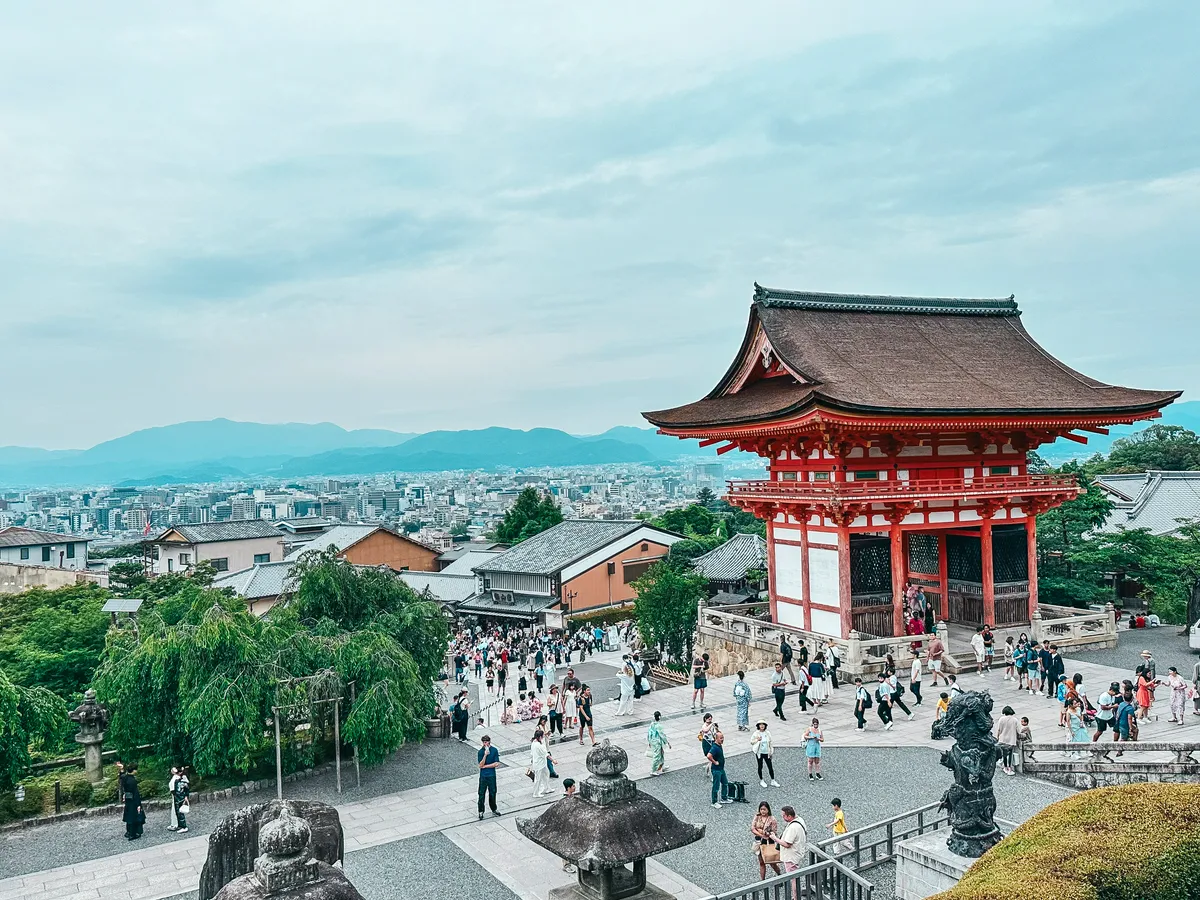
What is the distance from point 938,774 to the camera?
16266 mm

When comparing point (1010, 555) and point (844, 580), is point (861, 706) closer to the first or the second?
point (844, 580)

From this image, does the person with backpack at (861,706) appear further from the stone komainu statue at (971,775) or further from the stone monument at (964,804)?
the stone komainu statue at (971,775)

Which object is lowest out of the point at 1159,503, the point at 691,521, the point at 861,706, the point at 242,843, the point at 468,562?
the point at 468,562


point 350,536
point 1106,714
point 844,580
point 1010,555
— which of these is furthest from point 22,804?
point 350,536

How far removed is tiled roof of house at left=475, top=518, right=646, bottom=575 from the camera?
53.3m

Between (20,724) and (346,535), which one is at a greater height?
(20,724)

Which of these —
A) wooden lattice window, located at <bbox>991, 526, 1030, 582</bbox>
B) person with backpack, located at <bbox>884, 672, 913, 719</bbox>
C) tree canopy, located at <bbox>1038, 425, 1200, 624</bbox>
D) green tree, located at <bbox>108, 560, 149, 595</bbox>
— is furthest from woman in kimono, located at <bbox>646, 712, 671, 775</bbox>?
green tree, located at <bbox>108, 560, 149, 595</bbox>

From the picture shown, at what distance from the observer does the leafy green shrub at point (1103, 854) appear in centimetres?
698

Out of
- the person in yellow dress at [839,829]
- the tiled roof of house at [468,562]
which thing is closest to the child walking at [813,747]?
the person in yellow dress at [839,829]

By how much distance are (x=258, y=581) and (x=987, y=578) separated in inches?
1592

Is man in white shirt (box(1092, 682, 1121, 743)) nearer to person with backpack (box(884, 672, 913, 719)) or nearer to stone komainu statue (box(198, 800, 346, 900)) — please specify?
person with backpack (box(884, 672, 913, 719))

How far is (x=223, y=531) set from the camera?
6812 centimetres

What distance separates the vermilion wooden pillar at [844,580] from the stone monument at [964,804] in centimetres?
1539

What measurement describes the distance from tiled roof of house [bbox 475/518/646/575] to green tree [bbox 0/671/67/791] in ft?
115
